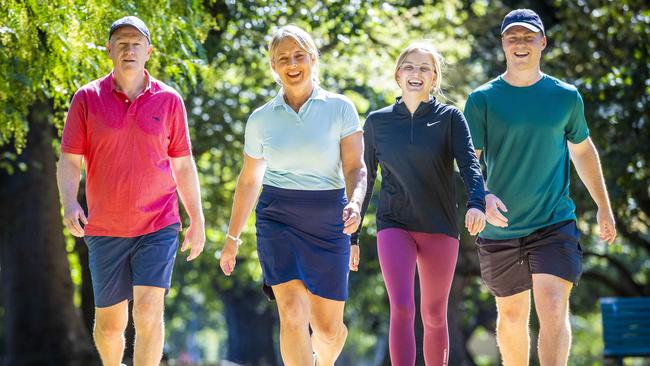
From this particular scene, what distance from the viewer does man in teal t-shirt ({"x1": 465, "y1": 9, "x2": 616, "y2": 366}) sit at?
7.34m

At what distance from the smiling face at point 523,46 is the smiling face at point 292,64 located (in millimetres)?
1271

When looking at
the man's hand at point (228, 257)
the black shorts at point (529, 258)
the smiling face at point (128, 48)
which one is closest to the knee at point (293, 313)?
the man's hand at point (228, 257)

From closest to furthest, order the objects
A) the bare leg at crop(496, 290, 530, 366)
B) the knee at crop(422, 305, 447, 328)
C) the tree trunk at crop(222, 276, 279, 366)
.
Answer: the knee at crop(422, 305, 447, 328)
the bare leg at crop(496, 290, 530, 366)
the tree trunk at crop(222, 276, 279, 366)

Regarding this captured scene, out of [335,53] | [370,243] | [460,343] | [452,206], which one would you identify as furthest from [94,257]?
[460,343]

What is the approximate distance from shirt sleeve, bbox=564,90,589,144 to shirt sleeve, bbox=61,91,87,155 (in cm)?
300

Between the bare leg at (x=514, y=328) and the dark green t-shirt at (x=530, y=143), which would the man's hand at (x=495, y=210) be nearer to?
the dark green t-shirt at (x=530, y=143)

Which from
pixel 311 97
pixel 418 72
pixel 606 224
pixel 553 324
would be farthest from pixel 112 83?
pixel 606 224

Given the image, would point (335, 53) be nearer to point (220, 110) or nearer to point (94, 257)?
point (220, 110)

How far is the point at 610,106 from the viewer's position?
1703 centimetres

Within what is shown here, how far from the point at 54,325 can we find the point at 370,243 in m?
5.76

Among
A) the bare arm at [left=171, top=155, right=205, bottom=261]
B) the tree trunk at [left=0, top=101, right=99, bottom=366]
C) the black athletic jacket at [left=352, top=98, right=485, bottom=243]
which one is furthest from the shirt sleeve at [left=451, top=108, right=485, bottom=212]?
the tree trunk at [left=0, top=101, right=99, bottom=366]

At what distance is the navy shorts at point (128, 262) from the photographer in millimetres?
6949

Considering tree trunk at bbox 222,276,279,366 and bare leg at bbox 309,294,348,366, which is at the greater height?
bare leg at bbox 309,294,348,366

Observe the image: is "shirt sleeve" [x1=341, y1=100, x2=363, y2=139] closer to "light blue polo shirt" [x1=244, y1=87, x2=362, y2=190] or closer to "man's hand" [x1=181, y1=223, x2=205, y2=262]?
"light blue polo shirt" [x1=244, y1=87, x2=362, y2=190]
